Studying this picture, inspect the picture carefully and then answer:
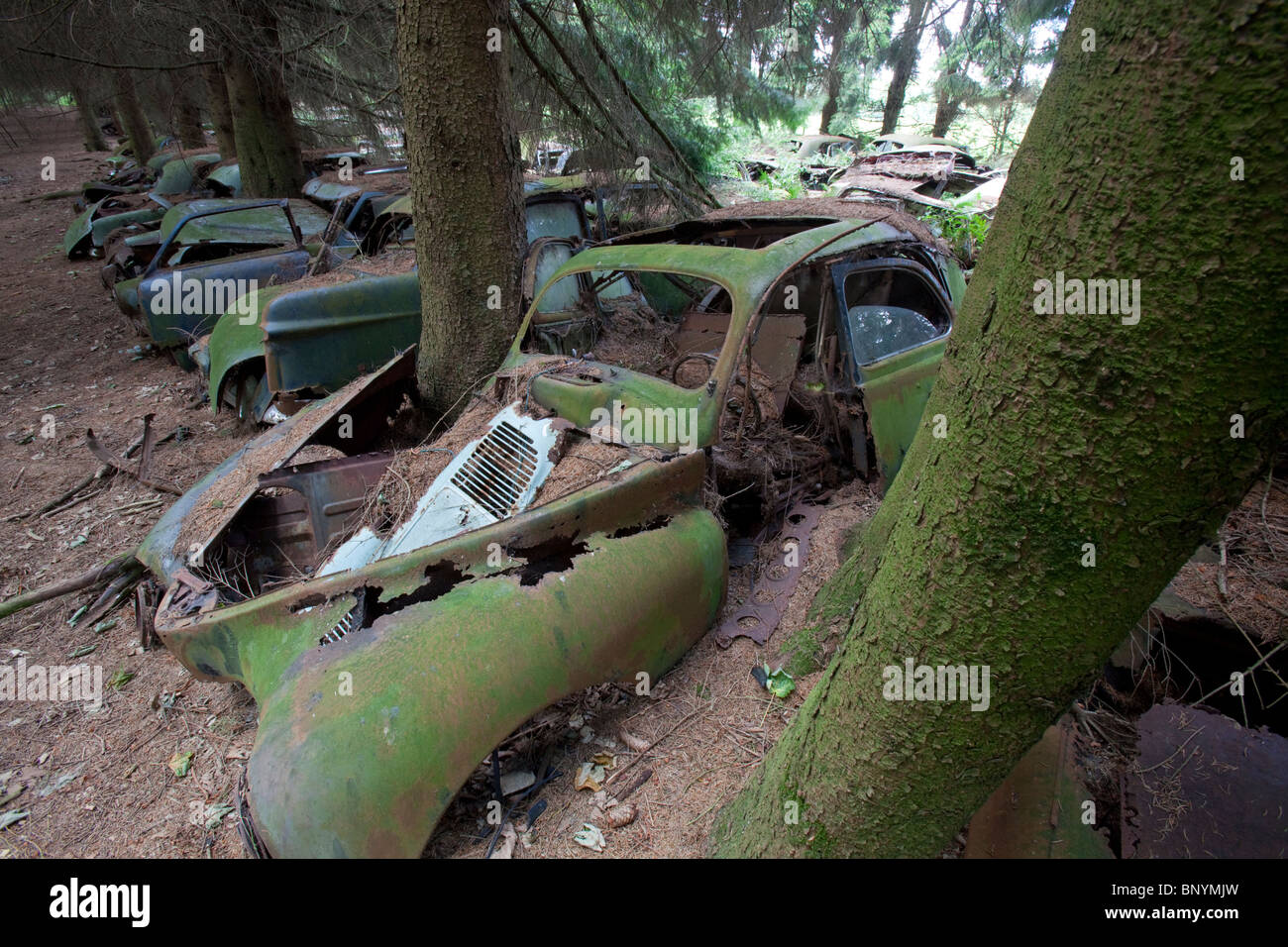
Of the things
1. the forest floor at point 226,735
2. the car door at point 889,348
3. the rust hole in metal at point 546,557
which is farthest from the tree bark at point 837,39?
the rust hole in metal at point 546,557

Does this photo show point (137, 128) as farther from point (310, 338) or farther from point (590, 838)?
point (590, 838)

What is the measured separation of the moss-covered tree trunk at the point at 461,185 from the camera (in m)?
3.76

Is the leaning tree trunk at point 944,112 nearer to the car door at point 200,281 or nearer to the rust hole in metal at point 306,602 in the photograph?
the car door at point 200,281

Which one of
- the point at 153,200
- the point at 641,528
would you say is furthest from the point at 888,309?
the point at 153,200

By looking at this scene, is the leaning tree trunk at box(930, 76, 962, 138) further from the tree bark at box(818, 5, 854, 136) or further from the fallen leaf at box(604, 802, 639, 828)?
the fallen leaf at box(604, 802, 639, 828)

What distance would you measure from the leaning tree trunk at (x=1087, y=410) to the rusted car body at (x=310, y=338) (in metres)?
4.22

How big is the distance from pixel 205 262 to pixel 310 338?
2.40 m

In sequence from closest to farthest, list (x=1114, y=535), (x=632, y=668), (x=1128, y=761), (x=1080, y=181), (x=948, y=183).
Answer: (x=1080, y=181) → (x=1114, y=535) → (x=1128, y=761) → (x=632, y=668) → (x=948, y=183)

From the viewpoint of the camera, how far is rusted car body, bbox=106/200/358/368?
631 cm

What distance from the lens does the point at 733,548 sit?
3.42 m

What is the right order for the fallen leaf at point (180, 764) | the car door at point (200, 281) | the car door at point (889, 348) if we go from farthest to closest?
the car door at point (200, 281)
the car door at point (889, 348)
the fallen leaf at point (180, 764)
